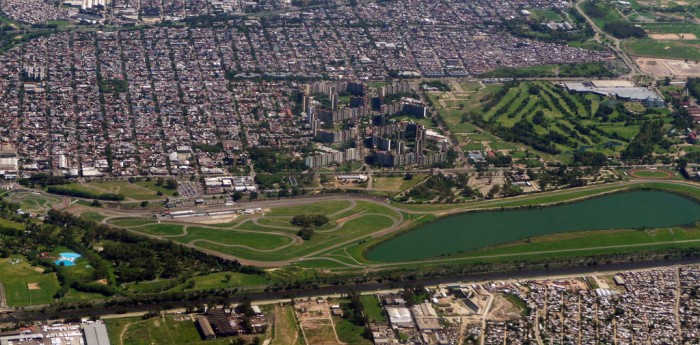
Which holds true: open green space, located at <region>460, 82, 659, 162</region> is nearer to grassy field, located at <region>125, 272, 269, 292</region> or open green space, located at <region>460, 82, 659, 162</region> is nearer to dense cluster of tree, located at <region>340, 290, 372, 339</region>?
dense cluster of tree, located at <region>340, 290, 372, 339</region>

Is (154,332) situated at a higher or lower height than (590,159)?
lower

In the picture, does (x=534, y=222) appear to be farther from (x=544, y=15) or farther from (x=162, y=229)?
Answer: (x=544, y=15)

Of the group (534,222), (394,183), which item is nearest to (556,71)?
(394,183)

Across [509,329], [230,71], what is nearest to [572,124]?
[230,71]

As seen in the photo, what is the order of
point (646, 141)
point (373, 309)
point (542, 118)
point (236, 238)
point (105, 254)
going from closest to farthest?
point (373, 309) → point (105, 254) → point (236, 238) → point (646, 141) → point (542, 118)

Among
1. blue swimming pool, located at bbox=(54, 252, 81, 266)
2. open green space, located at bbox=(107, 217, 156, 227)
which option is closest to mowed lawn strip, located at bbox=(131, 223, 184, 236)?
open green space, located at bbox=(107, 217, 156, 227)

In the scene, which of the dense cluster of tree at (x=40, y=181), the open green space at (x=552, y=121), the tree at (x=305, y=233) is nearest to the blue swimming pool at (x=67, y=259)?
the dense cluster of tree at (x=40, y=181)

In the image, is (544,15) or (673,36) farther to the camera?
(544,15)
